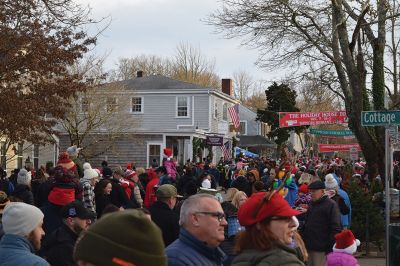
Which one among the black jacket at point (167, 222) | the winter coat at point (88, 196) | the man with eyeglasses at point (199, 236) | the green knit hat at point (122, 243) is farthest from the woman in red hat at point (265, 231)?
the winter coat at point (88, 196)

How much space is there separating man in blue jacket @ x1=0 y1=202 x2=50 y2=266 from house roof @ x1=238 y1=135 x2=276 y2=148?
224 ft

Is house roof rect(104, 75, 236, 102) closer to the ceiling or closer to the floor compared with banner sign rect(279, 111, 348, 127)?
closer to the ceiling

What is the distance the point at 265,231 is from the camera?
3898mm

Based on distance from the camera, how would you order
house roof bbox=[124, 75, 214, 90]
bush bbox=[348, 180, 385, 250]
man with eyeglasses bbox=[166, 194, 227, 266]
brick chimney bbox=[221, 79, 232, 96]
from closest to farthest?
1. man with eyeglasses bbox=[166, 194, 227, 266]
2. bush bbox=[348, 180, 385, 250]
3. house roof bbox=[124, 75, 214, 90]
4. brick chimney bbox=[221, 79, 232, 96]

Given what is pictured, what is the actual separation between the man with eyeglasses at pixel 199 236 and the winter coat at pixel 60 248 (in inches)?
72.6

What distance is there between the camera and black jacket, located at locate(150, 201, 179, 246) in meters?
8.38

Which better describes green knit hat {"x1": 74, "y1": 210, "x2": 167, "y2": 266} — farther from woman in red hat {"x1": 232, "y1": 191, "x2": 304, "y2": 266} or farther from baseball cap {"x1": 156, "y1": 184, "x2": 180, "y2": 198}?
baseball cap {"x1": 156, "y1": 184, "x2": 180, "y2": 198}

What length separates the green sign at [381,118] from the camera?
10.4 m

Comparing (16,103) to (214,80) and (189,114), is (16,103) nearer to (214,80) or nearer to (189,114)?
(189,114)

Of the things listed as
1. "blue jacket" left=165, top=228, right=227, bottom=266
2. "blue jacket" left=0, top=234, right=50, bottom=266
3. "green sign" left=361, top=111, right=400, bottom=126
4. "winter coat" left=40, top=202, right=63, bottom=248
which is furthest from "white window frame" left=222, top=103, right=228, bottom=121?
"blue jacket" left=165, top=228, right=227, bottom=266

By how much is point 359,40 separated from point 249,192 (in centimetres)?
729

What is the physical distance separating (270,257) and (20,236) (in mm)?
1882

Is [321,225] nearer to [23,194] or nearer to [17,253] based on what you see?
[23,194]

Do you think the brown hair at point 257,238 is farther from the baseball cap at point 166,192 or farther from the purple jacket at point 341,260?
the baseball cap at point 166,192
